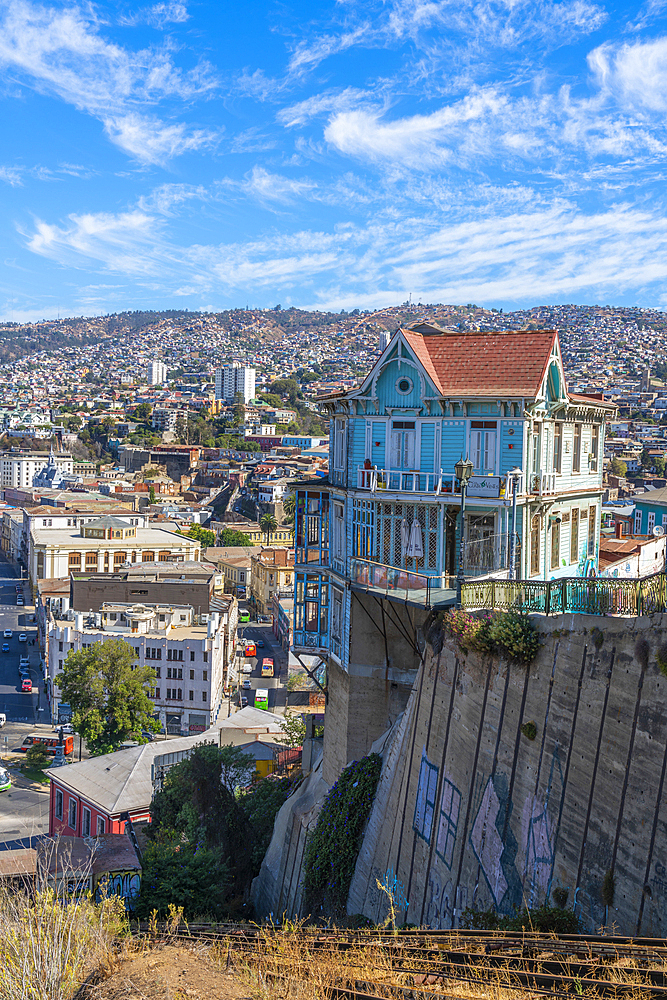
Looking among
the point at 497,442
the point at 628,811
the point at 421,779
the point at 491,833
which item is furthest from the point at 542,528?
the point at 628,811

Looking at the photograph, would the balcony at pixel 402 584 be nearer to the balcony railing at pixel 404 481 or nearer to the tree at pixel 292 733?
the balcony railing at pixel 404 481

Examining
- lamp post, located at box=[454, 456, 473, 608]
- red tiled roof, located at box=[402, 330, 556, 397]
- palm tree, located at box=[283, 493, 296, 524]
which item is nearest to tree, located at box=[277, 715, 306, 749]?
lamp post, located at box=[454, 456, 473, 608]

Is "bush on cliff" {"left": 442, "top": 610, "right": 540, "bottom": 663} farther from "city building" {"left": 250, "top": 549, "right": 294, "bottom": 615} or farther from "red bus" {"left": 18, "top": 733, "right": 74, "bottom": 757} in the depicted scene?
"city building" {"left": 250, "top": 549, "right": 294, "bottom": 615}

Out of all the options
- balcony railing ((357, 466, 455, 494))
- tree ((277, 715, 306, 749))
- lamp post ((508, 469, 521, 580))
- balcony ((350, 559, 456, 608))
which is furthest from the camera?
tree ((277, 715, 306, 749))

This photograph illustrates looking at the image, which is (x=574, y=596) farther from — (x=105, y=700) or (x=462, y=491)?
(x=105, y=700)

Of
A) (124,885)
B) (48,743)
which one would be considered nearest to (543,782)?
(124,885)

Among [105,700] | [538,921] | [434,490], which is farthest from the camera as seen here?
[105,700]
